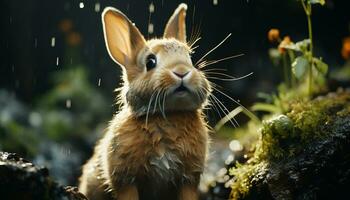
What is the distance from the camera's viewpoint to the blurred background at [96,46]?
36.0 feet

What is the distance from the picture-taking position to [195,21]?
36.8ft

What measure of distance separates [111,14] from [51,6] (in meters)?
7.42

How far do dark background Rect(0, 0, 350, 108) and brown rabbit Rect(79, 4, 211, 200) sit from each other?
19.8ft

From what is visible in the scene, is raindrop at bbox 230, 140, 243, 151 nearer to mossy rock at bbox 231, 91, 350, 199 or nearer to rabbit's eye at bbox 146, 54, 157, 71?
mossy rock at bbox 231, 91, 350, 199

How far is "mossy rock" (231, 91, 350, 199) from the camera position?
4.86m

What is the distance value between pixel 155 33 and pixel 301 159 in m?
6.50

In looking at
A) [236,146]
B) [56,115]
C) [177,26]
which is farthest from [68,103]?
[177,26]

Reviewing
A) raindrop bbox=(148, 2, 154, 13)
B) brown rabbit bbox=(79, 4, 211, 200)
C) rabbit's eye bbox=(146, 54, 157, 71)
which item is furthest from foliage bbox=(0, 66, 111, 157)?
rabbit's eye bbox=(146, 54, 157, 71)

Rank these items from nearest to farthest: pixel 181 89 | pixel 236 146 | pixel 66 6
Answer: pixel 181 89 → pixel 236 146 → pixel 66 6

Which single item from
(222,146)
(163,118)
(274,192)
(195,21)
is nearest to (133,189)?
(163,118)

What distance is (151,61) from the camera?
16.4ft

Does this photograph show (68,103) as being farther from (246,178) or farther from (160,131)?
(160,131)

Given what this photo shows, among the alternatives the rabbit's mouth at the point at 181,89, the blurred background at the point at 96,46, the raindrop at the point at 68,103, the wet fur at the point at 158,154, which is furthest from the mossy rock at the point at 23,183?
the raindrop at the point at 68,103

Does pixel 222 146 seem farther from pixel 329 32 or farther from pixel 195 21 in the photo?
pixel 329 32
